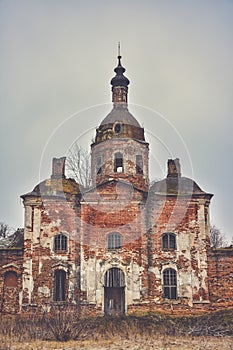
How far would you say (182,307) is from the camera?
81.4 feet

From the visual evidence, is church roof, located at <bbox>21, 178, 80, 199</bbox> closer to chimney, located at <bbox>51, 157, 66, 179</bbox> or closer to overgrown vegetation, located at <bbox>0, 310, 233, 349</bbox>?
chimney, located at <bbox>51, 157, 66, 179</bbox>

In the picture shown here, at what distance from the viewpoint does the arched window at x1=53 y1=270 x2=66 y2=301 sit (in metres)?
25.2

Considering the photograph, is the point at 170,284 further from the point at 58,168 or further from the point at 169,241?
the point at 58,168

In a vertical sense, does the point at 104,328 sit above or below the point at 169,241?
below

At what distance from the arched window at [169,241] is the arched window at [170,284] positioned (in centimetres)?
130

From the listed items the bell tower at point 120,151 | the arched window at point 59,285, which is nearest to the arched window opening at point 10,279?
the arched window at point 59,285

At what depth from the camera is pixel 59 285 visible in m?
25.4

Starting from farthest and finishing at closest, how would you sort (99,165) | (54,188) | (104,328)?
(99,165), (54,188), (104,328)

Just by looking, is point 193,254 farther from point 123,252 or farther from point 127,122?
point 127,122

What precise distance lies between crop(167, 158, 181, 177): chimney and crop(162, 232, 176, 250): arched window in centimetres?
429

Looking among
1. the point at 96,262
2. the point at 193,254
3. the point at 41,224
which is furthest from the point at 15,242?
the point at 193,254

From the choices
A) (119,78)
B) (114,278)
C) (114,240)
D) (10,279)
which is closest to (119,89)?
(119,78)

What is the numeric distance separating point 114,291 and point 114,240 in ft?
8.78

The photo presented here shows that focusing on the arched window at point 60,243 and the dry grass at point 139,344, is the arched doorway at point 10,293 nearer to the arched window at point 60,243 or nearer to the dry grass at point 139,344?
the arched window at point 60,243
